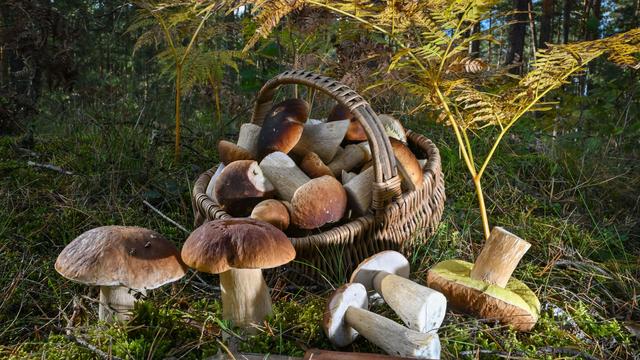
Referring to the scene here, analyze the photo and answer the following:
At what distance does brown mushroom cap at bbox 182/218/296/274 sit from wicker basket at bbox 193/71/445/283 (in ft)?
1.10

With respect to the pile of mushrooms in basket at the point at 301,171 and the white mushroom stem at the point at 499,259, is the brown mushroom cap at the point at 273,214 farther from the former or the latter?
the white mushroom stem at the point at 499,259

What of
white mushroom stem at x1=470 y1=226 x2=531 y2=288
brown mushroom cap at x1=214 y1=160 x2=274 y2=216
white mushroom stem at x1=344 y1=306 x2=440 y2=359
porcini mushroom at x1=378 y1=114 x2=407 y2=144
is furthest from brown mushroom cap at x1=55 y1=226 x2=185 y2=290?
porcini mushroom at x1=378 y1=114 x2=407 y2=144

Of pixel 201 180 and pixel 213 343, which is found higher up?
pixel 201 180

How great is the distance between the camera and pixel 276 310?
183 cm

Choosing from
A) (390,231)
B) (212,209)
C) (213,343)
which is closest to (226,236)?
(213,343)

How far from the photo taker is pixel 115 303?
5.64 feet

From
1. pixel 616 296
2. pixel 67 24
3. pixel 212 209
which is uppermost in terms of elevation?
pixel 67 24

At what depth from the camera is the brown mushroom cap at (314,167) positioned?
2.41 meters

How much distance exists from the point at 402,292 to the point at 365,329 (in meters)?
0.21

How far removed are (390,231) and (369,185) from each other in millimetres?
279

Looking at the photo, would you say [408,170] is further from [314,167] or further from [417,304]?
[417,304]

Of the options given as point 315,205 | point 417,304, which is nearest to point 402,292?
point 417,304

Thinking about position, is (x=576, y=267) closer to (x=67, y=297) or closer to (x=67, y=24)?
(x=67, y=297)

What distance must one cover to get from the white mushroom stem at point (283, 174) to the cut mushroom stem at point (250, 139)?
1.00 ft
